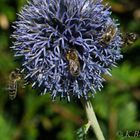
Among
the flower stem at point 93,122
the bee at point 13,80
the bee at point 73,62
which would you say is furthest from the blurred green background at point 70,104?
the bee at point 73,62

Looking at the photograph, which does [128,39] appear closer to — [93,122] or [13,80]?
[93,122]

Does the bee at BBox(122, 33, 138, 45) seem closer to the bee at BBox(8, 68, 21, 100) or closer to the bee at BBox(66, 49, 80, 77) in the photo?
the bee at BBox(66, 49, 80, 77)

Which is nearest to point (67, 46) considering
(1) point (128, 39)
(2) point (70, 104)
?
(1) point (128, 39)

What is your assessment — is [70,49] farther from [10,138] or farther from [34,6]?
[10,138]

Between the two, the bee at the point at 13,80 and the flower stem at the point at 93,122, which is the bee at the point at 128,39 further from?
the bee at the point at 13,80

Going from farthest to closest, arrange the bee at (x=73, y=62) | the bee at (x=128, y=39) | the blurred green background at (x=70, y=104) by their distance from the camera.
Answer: the blurred green background at (x=70, y=104) → the bee at (x=128, y=39) → the bee at (x=73, y=62)

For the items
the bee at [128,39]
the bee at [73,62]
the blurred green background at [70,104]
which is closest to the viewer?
the bee at [73,62]

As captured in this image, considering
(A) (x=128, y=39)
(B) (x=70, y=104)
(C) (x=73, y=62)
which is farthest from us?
(B) (x=70, y=104)
